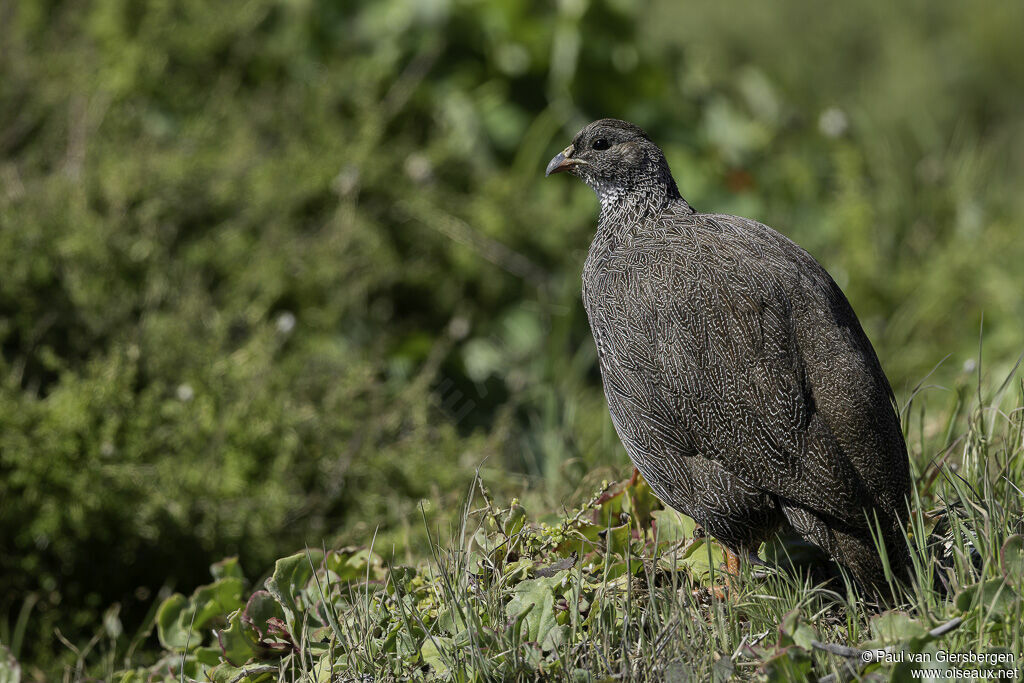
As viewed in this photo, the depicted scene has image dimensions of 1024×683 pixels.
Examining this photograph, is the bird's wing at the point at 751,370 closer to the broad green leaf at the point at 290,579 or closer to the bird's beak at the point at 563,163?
the bird's beak at the point at 563,163

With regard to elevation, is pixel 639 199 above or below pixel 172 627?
above

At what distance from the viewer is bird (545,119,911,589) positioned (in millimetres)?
2559

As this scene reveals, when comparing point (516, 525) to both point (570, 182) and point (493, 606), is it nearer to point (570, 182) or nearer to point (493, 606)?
point (493, 606)

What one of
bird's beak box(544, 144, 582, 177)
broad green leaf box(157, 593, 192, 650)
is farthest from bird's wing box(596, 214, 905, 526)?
broad green leaf box(157, 593, 192, 650)

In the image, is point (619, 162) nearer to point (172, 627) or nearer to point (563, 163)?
point (563, 163)

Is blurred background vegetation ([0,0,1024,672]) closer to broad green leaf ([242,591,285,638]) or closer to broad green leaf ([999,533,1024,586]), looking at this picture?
broad green leaf ([242,591,285,638])

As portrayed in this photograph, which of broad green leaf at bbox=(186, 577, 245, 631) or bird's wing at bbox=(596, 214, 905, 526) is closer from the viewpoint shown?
bird's wing at bbox=(596, 214, 905, 526)

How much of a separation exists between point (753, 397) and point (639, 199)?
0.80m

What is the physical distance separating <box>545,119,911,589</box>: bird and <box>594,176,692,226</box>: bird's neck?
248 mm

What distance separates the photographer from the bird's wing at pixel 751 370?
2.55 meters

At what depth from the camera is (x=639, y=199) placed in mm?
3096

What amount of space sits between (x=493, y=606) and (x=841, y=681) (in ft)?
2.77

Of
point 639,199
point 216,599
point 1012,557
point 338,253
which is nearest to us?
point 1012,557

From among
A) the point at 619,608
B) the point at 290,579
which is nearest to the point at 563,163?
the point at 619,608
